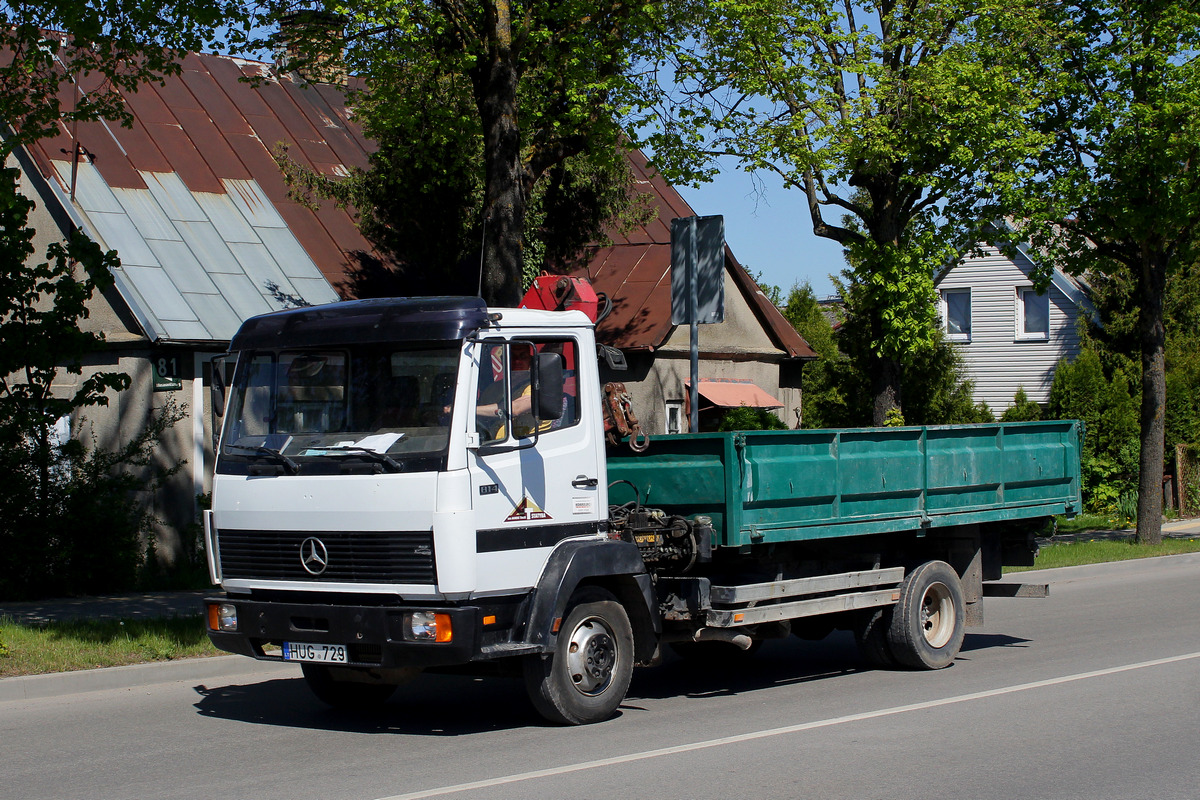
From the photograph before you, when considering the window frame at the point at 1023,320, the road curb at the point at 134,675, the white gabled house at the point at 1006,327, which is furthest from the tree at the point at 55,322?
the window frame at the point at 1023,320

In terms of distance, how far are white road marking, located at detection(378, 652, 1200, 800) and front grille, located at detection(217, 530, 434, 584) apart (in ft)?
4.17

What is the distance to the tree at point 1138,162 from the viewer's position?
59.5 feet

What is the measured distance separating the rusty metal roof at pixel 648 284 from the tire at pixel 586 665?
533 inches

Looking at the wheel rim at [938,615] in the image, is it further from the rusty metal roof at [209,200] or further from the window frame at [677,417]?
the window frame at [677,417]

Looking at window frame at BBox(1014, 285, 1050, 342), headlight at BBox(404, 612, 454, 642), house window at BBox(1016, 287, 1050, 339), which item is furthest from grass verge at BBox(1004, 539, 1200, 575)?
house window at BBox(1016, 287, 1050, 339)

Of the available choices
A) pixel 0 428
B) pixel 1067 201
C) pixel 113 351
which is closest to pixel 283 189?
pixel 113 351

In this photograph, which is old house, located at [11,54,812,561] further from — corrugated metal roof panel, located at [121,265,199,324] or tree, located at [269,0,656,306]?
tree, located at [269,0,656,306]

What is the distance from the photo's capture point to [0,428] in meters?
12.2

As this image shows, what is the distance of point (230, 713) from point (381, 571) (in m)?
2.38

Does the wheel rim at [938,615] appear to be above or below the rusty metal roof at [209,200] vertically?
below

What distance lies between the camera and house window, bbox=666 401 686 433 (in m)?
22.4

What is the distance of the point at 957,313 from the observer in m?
39.0

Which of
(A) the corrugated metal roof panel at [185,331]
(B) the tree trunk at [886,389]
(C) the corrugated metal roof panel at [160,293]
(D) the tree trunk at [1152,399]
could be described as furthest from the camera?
(D) the tree trunk at [1152,399]

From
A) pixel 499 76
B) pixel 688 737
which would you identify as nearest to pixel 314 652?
pixel 688 737
